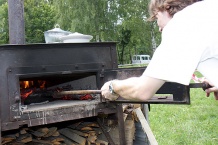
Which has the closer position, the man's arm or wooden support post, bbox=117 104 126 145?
the man's arm

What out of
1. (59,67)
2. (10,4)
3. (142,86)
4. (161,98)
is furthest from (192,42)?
(10,4)

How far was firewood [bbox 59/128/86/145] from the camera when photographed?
2.99 m

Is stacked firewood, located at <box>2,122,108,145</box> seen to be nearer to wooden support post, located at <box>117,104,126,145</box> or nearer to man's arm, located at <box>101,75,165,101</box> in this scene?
wooden support post, located at <box>117,104,126,145</box>

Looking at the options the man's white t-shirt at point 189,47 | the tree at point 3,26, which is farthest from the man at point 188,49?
the tree at point 3,26

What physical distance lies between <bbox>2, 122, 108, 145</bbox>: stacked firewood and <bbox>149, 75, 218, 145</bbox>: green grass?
147 centimetres

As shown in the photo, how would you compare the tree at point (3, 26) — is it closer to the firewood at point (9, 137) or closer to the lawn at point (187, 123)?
the lawn at point (187, 123)

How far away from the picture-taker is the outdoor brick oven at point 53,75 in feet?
8.06

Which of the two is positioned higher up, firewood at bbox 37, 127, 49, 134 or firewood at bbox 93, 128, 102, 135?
firewood at bbox 37, 127, 49, 134

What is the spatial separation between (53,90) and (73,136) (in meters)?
0.54

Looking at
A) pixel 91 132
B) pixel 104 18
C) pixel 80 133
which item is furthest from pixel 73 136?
pixel 104 18

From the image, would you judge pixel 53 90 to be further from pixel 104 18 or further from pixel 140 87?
pixel 104 18

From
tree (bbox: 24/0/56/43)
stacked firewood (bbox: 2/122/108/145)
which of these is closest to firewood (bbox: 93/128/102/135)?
stacked firewood (bbox: 2/122/108/145)

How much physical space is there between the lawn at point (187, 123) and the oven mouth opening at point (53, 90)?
5.25 feet

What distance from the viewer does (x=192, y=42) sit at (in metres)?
1.32
